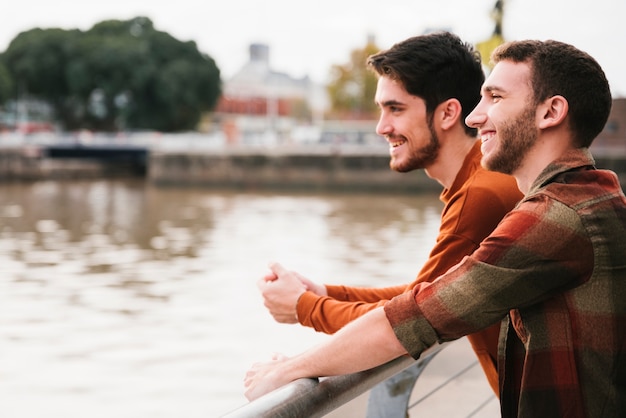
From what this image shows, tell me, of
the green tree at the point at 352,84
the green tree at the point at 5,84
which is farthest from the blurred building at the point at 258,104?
the green tree at the point at 5,84

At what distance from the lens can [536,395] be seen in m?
1.43

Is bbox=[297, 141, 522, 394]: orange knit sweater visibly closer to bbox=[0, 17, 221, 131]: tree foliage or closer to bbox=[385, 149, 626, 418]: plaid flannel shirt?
bbox=[385, 149, 626, 418]: plaid flannel shirt

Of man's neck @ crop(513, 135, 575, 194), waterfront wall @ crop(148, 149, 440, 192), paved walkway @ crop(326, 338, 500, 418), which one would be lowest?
waterfront wall @ crop(148, 149, 440, 192)

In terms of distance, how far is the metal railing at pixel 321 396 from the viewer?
131cm

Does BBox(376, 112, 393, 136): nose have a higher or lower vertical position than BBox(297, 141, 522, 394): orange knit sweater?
higher

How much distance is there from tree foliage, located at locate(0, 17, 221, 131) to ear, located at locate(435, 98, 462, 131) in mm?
56296

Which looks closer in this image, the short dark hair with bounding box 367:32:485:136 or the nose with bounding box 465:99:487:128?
the nose with bounding box 465:99:487:128

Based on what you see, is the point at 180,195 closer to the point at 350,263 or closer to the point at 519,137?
the point at 350,263

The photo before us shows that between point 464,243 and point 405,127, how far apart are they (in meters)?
0.48

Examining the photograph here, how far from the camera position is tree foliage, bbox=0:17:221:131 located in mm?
57781

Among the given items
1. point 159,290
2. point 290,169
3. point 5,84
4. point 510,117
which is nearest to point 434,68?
point 510,117

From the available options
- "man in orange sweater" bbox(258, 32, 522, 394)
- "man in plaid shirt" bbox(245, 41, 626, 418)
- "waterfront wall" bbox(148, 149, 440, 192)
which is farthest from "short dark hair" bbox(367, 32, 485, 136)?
"waterfront wall" bbox(148, 149, 440, 192)

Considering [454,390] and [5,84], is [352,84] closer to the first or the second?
[5,84]

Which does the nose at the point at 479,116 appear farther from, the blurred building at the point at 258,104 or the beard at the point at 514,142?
the blurred building at the point at 258,104
